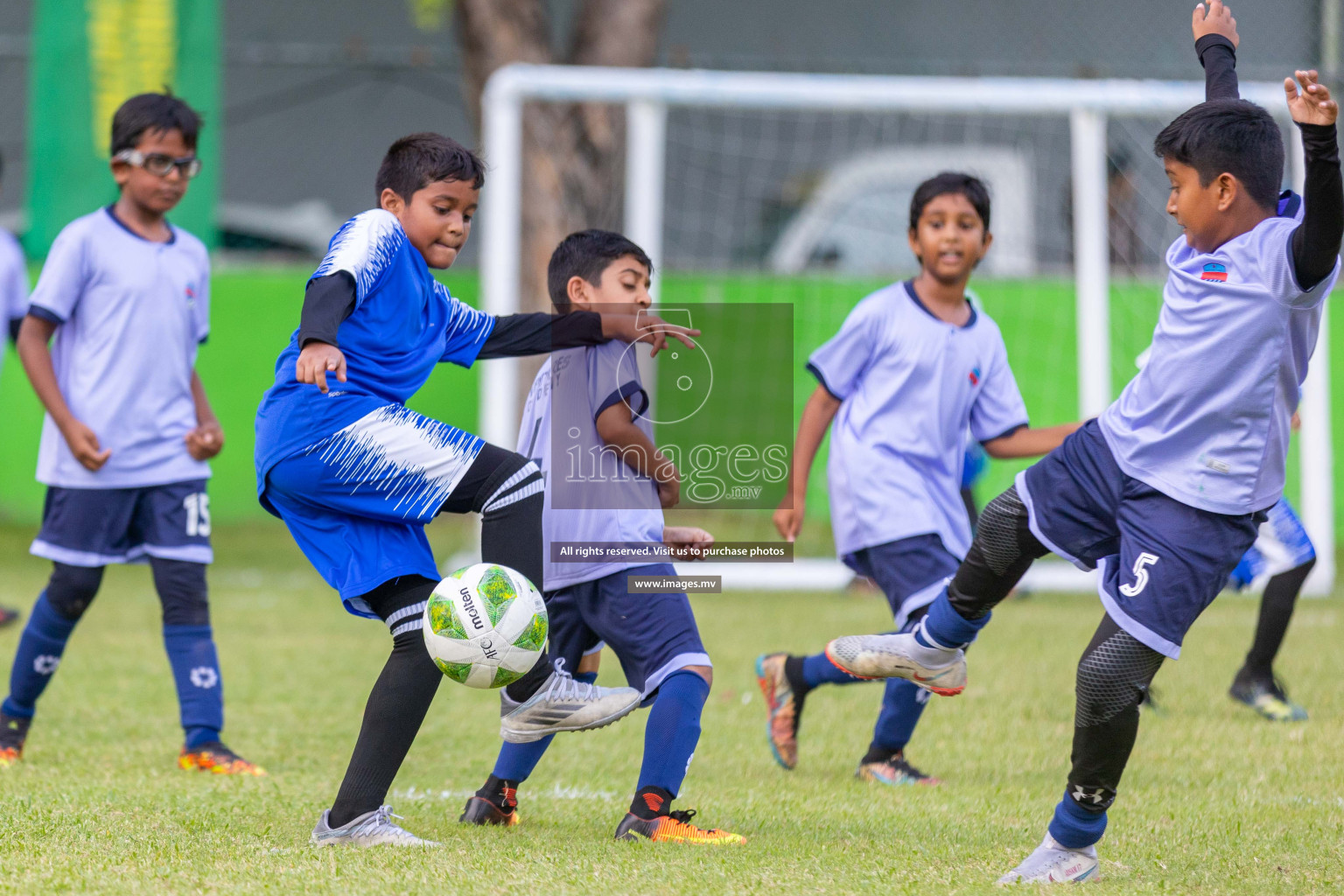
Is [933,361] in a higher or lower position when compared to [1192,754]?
higher

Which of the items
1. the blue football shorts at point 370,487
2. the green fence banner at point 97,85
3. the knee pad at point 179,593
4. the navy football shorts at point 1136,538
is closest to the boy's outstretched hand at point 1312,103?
the navy football shorts at point 1136,538

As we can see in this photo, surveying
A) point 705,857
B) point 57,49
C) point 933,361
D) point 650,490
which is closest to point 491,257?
point 57,49

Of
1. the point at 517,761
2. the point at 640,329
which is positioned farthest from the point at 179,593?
the point at 640,329

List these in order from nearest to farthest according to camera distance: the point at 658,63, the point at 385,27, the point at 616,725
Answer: the point at 616,725 < the point at 658,63 < the point at 385,27

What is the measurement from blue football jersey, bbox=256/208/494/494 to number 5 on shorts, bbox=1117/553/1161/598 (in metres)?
1.60

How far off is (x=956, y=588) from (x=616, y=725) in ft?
6.52

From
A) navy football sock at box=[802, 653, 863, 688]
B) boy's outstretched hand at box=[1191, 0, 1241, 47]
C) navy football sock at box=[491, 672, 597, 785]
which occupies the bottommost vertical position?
navy football sock at box=[491, 672, 597, 785]

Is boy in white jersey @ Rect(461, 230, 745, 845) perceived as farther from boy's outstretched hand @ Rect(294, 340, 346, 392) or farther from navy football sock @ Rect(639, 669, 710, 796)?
boy's outstretched hand @ Rect(294, 340, 346, 392)

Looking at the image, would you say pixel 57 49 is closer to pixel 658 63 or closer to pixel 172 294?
pixel 658 63

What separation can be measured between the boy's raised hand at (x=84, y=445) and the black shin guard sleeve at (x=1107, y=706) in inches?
112

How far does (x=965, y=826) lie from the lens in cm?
355

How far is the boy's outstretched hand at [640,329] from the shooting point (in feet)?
11.3

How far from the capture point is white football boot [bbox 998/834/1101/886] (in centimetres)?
296

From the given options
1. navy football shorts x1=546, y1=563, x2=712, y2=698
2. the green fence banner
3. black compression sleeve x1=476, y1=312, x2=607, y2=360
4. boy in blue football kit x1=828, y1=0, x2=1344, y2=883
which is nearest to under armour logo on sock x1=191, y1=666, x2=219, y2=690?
navy football shorts x1=546, y1=563, x2=712, y2=698
